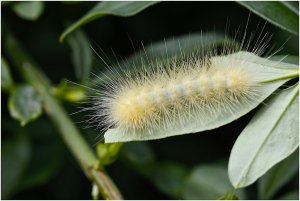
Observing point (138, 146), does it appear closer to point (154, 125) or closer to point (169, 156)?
point (169, 156)

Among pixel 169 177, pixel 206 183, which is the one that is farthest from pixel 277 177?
pixel 169 177

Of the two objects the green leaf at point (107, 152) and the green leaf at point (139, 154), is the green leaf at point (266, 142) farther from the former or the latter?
the green leaf at point (139, 154)

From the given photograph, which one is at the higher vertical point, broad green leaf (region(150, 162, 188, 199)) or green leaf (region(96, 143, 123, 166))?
green leaf (region(96, 143, 123, 166))

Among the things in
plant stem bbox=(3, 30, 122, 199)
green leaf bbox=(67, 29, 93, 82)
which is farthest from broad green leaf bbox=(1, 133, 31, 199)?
green leaf bbox=(67, 29, 93, 82)

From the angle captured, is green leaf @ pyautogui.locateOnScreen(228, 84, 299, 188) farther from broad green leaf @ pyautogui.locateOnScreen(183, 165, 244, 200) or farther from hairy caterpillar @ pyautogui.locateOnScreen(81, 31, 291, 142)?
broad green leaf @ pyautogui.locateOnScreen(183, 165, 244, 200)

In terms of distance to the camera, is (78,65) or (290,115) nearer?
(290,115)

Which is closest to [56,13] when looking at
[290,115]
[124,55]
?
[124,55]

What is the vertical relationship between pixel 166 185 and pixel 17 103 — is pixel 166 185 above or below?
below
